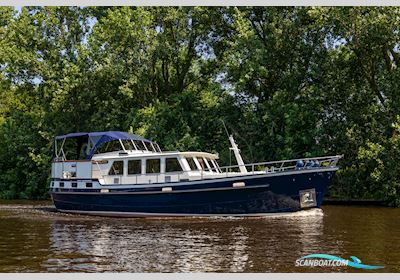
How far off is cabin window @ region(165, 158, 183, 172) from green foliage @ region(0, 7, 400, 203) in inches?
485

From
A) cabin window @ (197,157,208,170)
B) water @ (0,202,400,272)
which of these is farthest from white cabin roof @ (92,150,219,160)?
water @ (0,202,400,272)

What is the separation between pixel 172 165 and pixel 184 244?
932 cm

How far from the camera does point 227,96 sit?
43.6 metres

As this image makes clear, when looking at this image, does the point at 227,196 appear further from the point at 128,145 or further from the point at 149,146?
the point at 149,146

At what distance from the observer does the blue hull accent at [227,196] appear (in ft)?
90.1

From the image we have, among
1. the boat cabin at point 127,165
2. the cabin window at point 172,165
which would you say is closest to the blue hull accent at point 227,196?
the boat cabin at point 127,165

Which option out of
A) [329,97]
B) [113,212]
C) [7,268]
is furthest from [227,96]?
[7,268]

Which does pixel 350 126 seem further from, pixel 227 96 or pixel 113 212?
pixel 113 212

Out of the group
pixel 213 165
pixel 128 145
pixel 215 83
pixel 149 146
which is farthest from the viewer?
pixel 215 83

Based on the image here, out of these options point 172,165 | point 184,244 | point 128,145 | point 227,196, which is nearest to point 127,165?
point 128,145

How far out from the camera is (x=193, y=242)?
2062cm
